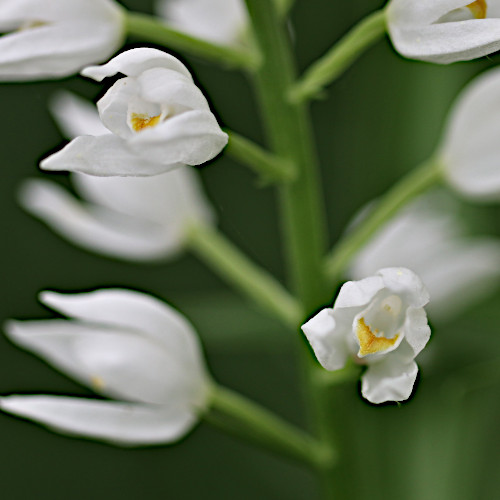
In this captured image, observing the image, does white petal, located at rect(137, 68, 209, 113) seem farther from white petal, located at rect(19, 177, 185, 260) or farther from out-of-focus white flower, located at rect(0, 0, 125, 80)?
white petal, located at rect(19, 177, 185, 260)

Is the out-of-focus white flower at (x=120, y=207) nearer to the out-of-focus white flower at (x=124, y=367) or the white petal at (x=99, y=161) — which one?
the out-of-focus white flower at (x=124, y=367)

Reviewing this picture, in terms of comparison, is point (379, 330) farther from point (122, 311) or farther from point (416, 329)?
point (122, 311)

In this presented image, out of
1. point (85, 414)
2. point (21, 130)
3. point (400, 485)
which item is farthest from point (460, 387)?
point (21, 130)

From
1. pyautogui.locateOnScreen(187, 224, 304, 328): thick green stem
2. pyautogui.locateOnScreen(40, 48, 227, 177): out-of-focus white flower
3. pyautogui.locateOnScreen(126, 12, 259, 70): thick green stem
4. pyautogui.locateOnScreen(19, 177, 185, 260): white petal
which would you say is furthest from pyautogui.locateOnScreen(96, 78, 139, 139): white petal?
pyautogui.locateOnScreen(19, 177, 185, 260): white petal

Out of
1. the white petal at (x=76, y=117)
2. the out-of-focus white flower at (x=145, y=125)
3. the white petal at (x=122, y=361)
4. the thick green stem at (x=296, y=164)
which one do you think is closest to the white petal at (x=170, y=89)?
the out-of-focus white flower at (x=145, y=125)

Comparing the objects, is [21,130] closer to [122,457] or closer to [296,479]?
[122,457]

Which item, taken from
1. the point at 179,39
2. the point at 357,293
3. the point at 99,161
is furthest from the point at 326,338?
the point at 179,39
